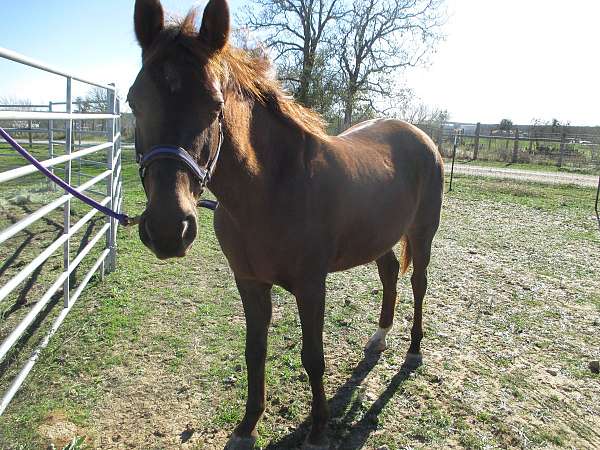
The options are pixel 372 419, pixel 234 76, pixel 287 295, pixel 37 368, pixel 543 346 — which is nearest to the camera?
pixel 234 76

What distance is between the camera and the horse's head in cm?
139

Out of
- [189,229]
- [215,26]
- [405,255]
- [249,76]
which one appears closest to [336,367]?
[405,255]

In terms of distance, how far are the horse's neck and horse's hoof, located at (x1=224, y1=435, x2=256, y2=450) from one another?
1351mm

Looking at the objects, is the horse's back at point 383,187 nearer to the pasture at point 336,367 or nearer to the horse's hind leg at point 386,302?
the horse's hind leg at point 386,302

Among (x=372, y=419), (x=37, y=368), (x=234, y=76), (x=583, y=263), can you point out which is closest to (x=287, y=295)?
(x=372, y=419)

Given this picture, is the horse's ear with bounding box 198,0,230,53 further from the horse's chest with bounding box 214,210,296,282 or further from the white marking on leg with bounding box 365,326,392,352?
the white marking on leg with bounding box 365,326,392,352

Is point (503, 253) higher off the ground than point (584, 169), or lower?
lower

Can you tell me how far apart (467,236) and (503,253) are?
37.9 inches

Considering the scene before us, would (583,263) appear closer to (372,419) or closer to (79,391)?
(372,419)

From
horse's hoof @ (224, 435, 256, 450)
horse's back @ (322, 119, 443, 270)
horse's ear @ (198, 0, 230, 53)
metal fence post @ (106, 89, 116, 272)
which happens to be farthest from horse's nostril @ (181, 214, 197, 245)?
metal fence post @ (106, 89, 116, 272)

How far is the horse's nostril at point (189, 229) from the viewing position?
1.40 m

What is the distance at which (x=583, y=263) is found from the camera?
571cm

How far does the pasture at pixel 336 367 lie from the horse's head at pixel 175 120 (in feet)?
5.17

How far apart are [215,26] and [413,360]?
2787mm
